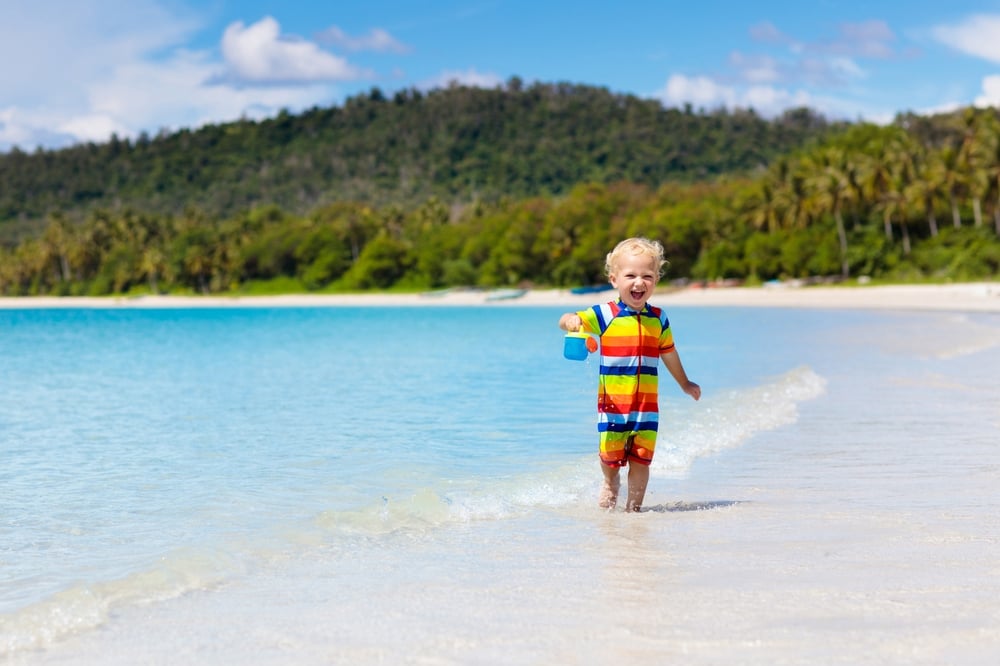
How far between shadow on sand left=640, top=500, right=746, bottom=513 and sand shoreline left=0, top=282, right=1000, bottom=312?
142 ft

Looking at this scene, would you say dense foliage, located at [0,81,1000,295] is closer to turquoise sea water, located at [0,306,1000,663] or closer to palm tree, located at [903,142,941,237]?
palm tree, located at [903,142,941,237]

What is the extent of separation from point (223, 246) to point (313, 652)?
123m

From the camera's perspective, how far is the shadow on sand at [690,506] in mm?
6646

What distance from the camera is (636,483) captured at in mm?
6332

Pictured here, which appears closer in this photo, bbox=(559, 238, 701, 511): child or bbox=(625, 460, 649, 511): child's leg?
bbox=(559, 238, 701, 511): child

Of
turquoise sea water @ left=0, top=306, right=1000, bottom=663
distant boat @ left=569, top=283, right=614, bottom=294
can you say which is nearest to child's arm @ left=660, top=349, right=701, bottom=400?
turquoise sea water @ left=0, top=306, right=1000, bottom=663

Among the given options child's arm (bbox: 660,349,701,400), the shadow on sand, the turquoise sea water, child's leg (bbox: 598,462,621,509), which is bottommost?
the turquoise sea water

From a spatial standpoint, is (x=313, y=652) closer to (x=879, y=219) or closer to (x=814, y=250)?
(x=814, y=250)

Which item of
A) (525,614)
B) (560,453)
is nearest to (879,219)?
(560,453)

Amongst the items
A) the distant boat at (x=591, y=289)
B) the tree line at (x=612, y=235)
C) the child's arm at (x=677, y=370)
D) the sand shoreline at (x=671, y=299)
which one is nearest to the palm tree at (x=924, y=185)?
the tree line at (x=612, y=235)

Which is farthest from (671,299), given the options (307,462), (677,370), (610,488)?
(677,370)

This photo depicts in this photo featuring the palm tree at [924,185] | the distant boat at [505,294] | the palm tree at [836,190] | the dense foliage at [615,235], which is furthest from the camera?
the distant boat at [505,294]

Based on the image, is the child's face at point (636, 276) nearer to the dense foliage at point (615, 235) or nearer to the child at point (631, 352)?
the child at point (631, 352)

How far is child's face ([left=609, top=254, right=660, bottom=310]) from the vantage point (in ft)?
18.6
